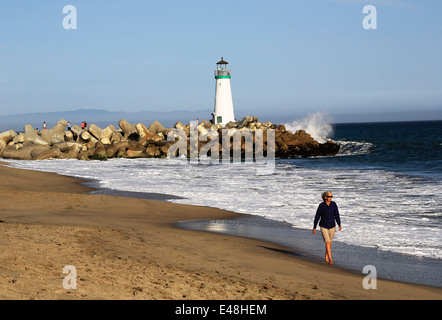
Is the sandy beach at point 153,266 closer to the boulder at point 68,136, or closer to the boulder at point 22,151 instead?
the boulder at point 22,151

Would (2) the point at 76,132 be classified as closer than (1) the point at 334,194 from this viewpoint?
No

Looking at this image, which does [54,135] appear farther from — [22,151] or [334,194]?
[334,194]

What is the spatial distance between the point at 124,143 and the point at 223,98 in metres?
16.7

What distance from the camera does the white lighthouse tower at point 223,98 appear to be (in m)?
50.8

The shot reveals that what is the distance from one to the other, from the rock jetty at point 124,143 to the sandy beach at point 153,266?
24157mm

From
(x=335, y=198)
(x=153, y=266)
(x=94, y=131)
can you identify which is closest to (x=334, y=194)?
(x=335, y=198)

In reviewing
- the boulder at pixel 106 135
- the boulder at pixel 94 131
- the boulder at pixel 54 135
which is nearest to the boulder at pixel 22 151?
the boulder at pixel 54 135

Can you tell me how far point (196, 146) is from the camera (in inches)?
1475

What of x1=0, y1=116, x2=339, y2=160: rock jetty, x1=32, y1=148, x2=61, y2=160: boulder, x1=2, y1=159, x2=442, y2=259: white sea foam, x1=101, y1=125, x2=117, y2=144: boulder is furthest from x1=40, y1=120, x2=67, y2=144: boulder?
x1=2, y1=159, x2=442, y2=259: white sea foam

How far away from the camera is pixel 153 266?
6500 millimetres

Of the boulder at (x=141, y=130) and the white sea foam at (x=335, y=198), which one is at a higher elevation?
the boulder at (x=141, y=130)

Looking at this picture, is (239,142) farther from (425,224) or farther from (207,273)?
(207,273)
